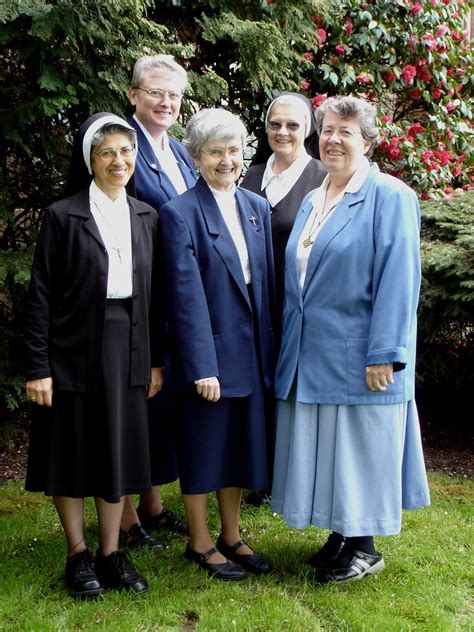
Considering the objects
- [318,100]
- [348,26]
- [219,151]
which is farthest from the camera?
[348,26]

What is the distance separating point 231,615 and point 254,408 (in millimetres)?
897

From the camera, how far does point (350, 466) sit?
348 cm

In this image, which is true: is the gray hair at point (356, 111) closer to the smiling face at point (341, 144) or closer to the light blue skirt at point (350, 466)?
the smiling face at point (341, 144)

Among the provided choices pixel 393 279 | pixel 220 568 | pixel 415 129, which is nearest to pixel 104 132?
pixel 393 279

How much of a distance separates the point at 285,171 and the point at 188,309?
119 cm

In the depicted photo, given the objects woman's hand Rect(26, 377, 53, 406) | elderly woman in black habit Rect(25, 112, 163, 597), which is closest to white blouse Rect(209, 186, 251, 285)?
elderly woman in black habit Rect(25, 112, 163, 597)

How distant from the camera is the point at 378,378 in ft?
11.1

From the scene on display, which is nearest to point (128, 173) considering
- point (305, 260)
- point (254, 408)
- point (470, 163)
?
point (305, 260)

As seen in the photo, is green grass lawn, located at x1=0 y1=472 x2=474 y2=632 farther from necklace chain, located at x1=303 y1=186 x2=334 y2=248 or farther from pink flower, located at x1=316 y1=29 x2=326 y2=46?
pink flower, located at x1=316 y1=29 x2=326 y2=46

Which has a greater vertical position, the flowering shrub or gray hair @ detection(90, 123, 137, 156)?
the flowering shrub

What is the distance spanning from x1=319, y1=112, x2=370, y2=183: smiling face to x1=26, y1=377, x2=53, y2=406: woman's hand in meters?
1.57

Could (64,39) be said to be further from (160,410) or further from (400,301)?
(400,301)

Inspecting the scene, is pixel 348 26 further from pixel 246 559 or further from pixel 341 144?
pixel 246 559

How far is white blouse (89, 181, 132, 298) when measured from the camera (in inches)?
134
